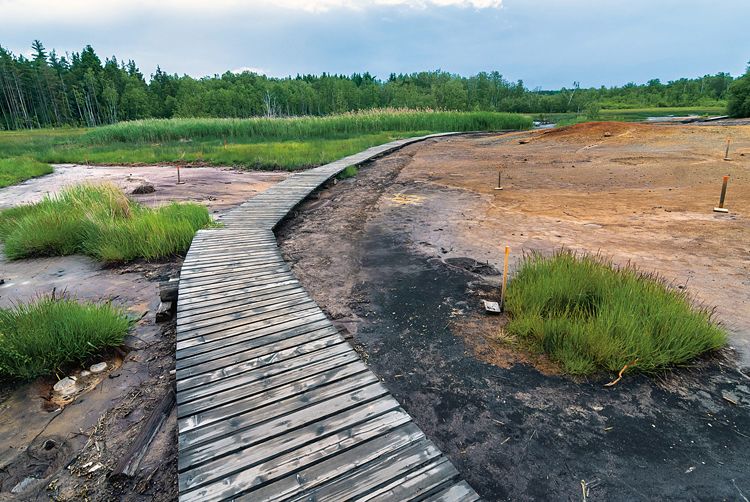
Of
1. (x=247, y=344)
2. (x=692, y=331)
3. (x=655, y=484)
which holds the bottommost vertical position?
(x=655, y=484)

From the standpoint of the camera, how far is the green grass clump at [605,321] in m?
3.26

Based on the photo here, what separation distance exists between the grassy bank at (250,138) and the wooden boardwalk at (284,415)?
13.5 meters

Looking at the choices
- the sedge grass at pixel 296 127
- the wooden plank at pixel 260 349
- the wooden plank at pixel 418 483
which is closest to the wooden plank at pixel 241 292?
the wooden plank at pixel 260 349

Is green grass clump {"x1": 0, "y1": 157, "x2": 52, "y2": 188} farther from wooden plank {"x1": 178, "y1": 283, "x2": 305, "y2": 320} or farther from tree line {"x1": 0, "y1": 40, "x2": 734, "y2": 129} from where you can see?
tree line {"x1": 0, "y1": 40, "x2": 734, "y2": 129}

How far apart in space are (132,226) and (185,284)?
2941 mm

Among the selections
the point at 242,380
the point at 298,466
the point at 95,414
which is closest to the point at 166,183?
the point at 95,414

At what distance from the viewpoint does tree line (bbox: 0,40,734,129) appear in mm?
61906

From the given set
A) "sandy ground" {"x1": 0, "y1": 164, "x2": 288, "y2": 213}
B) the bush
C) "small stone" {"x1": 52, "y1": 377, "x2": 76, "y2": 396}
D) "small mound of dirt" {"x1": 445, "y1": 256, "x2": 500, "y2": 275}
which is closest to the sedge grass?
"sandy ground" {"x1": 0, "y1": 164, "x2": 288, "y2": 213}

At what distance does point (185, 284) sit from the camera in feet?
13.8

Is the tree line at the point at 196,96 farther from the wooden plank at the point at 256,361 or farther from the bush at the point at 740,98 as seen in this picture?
the wooden plank at the point at 256,361

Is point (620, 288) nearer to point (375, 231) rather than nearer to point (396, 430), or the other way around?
point (396, 430)

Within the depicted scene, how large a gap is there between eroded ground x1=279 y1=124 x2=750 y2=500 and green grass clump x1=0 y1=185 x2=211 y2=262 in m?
1.75

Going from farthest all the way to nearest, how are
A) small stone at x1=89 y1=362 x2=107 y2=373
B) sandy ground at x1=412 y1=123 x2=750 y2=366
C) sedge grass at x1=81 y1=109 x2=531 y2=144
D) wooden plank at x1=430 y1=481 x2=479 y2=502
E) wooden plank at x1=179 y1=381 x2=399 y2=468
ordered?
sedge grass at x1=81 y1=109 x2=531 y2=144
sandy ground at x1=412 y1=123 x2=750 y2=366
small stone at x1=89 y1=362 x2=107 y2=373
wooden plank at x1=179 y1=381 x2=399 y2=468
wooden plank at x1=430 y1=481 x2=479 y2=502

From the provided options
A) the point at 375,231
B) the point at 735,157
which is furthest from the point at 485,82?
the point at 375,231
